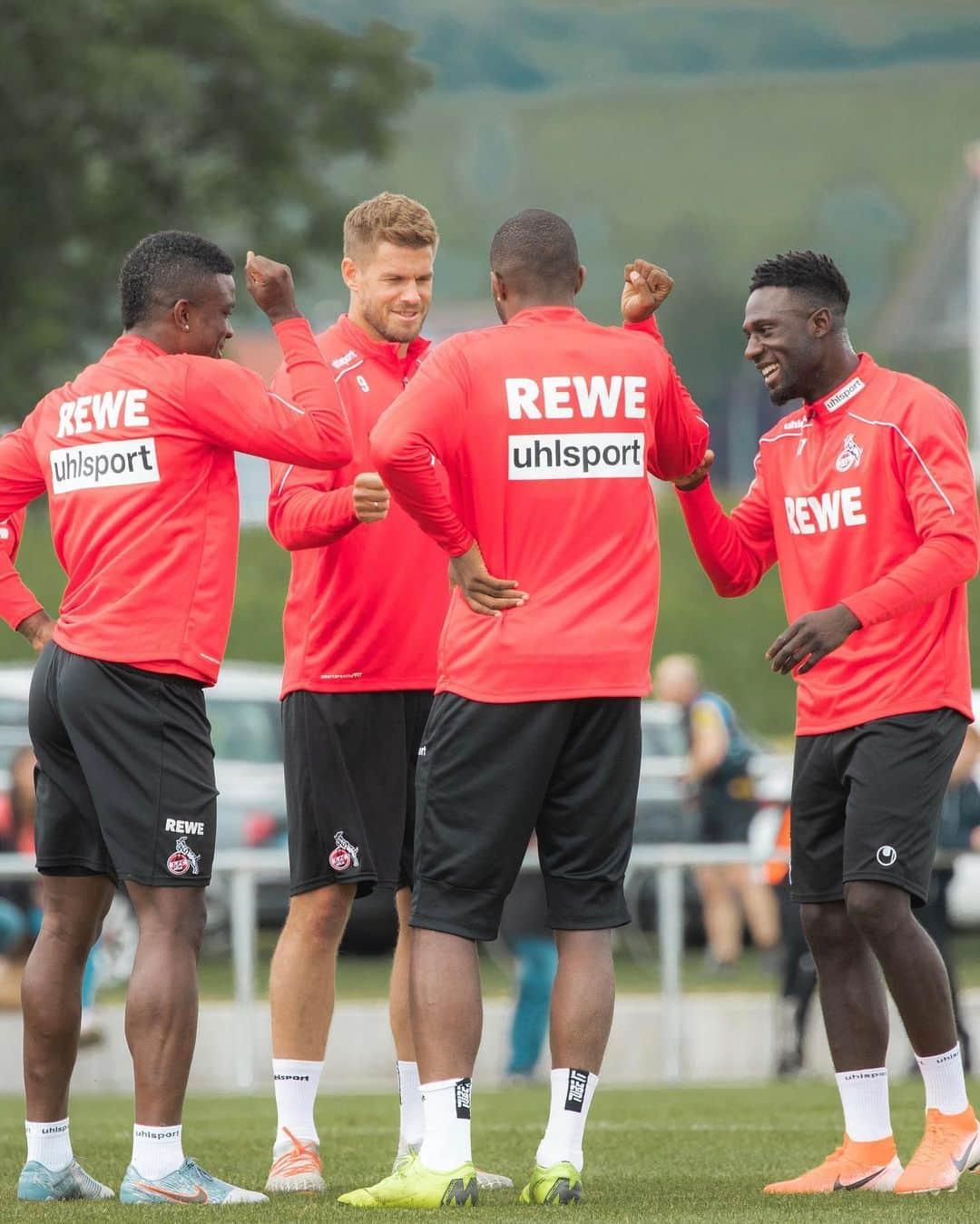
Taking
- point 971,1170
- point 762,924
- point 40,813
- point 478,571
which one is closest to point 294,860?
point 40,813

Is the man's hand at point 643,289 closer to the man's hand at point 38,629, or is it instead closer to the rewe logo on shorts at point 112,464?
the rewe logo on shorts at point 112,464

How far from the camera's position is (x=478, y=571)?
5.73m

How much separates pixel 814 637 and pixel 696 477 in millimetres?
782

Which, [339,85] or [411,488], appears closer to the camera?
[411,488]

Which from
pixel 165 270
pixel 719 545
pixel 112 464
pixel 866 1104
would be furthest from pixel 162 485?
pixel 866 1104

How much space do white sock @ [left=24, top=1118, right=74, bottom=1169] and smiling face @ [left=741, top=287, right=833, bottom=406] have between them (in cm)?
293

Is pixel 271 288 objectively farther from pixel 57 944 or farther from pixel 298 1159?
pixel 298 1159

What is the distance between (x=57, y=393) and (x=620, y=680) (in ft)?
5.77

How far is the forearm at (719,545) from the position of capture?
6.50 meters

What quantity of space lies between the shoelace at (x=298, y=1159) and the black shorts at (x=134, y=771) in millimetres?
903

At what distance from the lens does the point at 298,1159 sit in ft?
20.3

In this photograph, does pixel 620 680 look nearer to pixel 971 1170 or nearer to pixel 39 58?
pixel 971 1170

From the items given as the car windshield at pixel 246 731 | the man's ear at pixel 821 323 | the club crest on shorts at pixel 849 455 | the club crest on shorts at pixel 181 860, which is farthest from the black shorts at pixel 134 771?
the car windshield at pixel 246 731

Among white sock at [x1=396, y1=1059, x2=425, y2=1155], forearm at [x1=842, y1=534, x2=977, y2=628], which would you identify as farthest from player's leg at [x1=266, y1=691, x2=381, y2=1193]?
forearm at [x1=842, y1=534, x2=977, y2=628]
